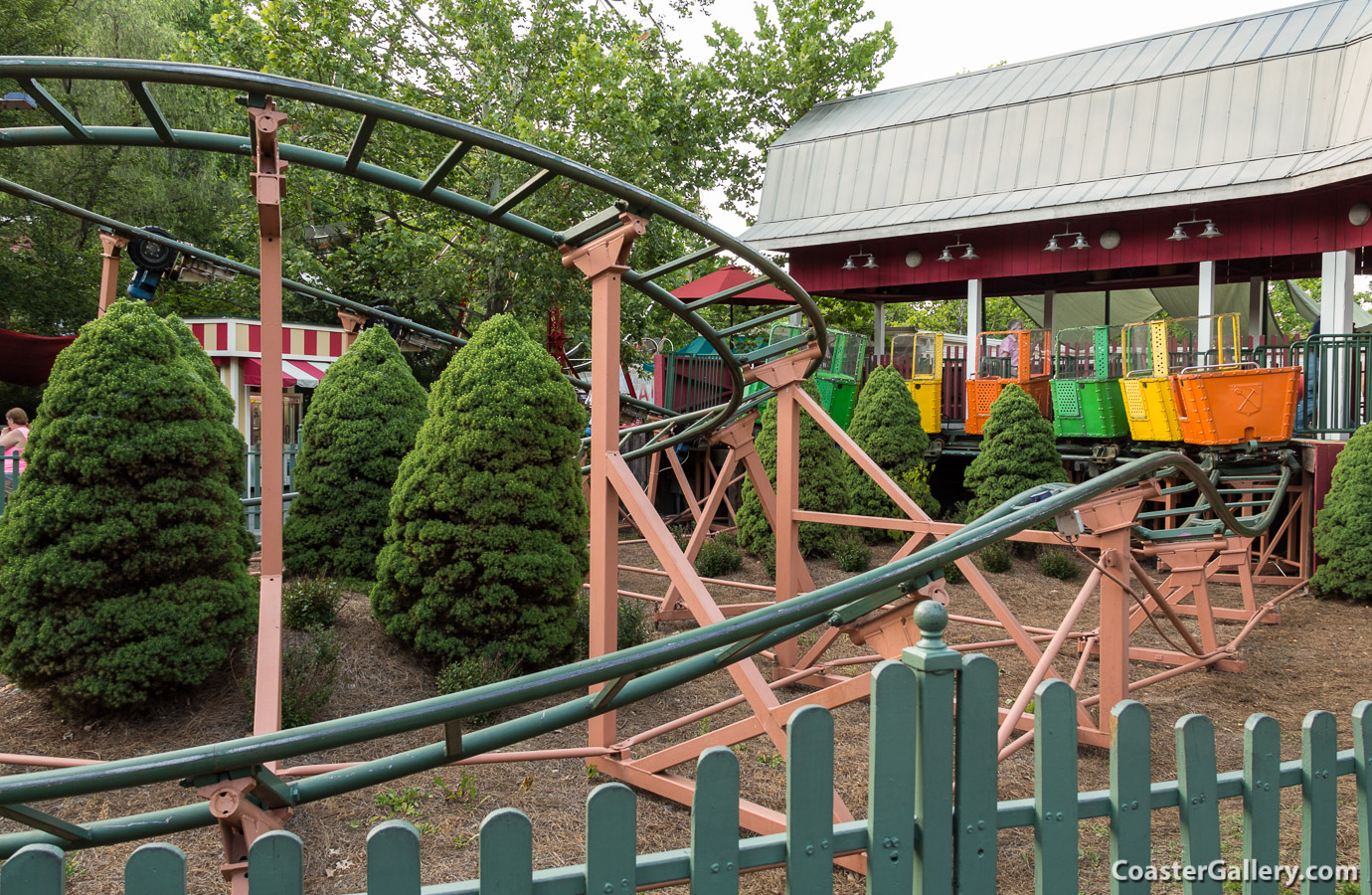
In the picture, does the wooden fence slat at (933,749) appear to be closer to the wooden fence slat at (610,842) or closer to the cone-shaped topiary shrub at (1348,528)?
the wooden fence slat at (610,842)

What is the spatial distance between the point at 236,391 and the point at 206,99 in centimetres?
1156

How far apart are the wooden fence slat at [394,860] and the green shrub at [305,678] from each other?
339 centimetres

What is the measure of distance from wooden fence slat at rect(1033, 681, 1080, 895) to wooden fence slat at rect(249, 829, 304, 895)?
1.43 meters

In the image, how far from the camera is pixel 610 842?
5.29 ft

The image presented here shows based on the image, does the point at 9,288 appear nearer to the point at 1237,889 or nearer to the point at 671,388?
the point at 671,388

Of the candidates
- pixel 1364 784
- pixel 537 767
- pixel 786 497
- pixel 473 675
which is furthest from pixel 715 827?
pixel 786 497

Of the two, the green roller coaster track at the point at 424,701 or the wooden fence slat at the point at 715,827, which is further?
the green roller coaster track at the point at 424,701

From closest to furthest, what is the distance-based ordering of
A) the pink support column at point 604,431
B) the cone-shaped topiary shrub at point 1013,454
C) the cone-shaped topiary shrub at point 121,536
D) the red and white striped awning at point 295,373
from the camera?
the pink support column at point 604,431
the cone-shaped topiary shrub at point 121,536
the cone-shaped topiary shrub at point 1013,454
the red and white striped awning at point 295,373

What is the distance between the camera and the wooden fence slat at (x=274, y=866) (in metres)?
1.49

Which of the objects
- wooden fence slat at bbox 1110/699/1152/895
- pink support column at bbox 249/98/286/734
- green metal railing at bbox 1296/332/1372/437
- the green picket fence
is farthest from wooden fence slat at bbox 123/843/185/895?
green metal railing at bbox 1296/332/1372/437

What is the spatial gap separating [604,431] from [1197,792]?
9.59 ft

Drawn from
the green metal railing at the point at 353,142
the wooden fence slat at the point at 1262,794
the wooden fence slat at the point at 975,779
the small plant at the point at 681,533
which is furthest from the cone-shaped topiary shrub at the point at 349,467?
the wooden fence slat at the point at 1262,794

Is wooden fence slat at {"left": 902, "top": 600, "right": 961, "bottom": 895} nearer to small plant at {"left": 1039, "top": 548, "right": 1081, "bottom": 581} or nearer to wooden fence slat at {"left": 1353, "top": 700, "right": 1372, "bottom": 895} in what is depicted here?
wooden fence slat at {"left": 1353, "top": 700, "right": 1372, "bottom": 895}

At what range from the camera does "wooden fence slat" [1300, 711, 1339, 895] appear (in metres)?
2.23
